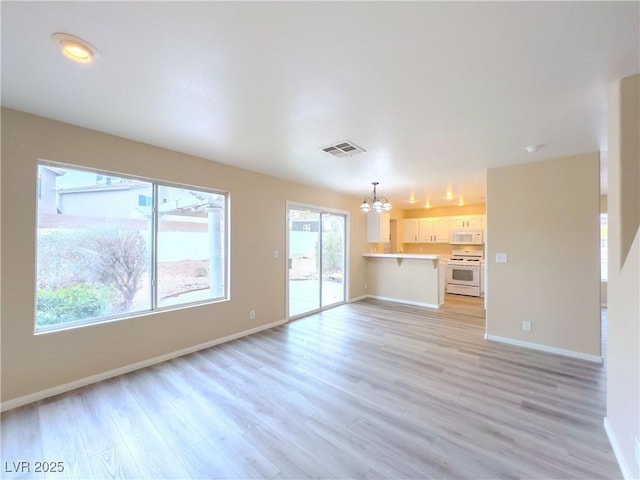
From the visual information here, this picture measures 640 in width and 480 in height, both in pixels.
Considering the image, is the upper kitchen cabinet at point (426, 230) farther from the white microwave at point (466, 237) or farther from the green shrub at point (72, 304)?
the green shrub at point (72, 304)

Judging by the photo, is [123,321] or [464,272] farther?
[464,272]

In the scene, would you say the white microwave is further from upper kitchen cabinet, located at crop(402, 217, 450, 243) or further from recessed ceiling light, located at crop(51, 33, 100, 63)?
recessed ceiling light, located at crop(51, 33, 100, 63)

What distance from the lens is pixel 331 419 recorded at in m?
2.13

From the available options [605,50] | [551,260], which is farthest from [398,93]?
[551,260]

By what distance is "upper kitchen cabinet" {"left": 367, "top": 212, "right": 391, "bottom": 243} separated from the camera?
22.1 ft

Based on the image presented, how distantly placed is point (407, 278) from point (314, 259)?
2304 millimetres

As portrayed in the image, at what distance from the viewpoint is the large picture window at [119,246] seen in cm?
256

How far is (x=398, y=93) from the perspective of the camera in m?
2.04

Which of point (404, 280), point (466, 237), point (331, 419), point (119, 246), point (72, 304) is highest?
point (466, 237)

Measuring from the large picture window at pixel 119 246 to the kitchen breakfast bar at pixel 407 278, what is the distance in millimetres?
3961

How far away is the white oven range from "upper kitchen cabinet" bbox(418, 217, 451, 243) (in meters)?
0.58

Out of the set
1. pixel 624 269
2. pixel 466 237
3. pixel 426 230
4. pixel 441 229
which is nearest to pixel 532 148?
pixel 624 269

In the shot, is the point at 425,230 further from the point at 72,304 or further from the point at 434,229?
the point at 72,304

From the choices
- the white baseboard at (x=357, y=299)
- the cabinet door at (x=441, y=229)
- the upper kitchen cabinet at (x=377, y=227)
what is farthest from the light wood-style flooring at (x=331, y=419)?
the cabinet door at (x=441, y=229)
